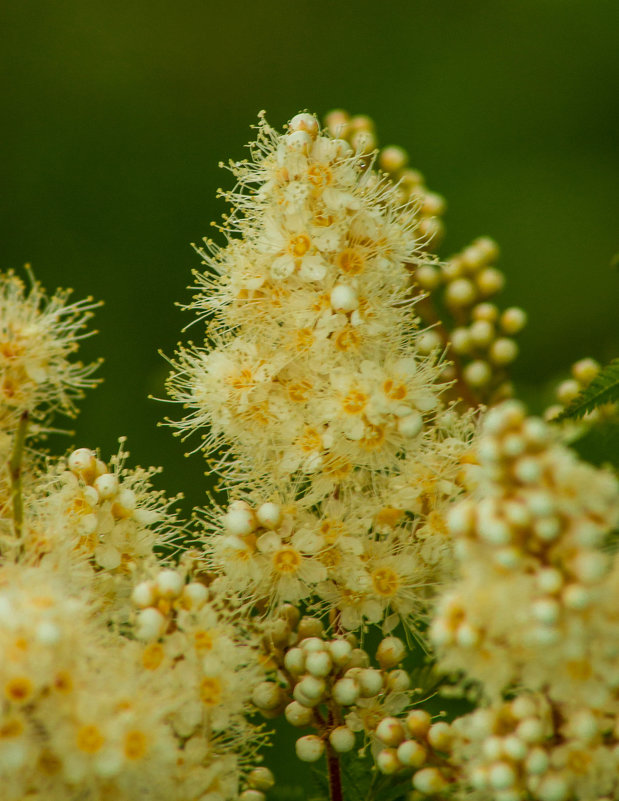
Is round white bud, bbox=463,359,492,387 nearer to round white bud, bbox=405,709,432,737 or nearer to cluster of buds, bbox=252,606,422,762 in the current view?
cluster of buds, bbox=252,606,422,762

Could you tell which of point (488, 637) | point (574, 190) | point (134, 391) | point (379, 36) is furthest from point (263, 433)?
point (379, 36)

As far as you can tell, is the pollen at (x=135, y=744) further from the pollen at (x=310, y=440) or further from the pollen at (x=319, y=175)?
the pollen at (x=319, y=175)

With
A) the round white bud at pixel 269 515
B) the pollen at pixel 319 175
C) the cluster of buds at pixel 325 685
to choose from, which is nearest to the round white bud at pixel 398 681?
the cluster of buds at pixel 325 685

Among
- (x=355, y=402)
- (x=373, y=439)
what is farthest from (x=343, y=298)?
(x=373, y=439)

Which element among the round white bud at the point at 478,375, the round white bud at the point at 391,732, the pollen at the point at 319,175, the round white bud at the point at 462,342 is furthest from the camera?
the round white bud at the point at 462,342

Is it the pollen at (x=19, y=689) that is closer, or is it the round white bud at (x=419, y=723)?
the pollen at (x=19, y=689)

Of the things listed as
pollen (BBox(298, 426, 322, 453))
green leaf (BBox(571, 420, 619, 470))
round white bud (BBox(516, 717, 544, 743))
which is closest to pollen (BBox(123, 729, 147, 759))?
round white bud (BBox(516, 717, 544, 743))
